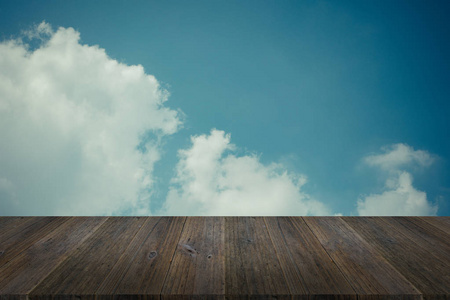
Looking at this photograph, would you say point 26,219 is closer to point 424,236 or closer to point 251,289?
point 251,289

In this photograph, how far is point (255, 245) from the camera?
3.91 ft

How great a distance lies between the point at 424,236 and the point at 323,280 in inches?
24.9

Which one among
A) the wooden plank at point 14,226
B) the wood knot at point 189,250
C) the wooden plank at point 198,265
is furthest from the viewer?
the wooden plank at point 14,226

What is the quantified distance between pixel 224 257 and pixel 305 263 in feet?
0.93

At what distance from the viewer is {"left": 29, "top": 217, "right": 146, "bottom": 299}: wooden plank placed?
92 centimetres

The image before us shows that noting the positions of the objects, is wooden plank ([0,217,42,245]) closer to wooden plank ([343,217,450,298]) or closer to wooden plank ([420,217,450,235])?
wooden plank ([343,217,450,298])

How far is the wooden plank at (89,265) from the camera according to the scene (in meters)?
0.92

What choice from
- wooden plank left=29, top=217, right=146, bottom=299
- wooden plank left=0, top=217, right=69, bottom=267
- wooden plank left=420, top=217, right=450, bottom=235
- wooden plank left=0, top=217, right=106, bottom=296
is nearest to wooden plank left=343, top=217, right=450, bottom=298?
wooden plank left=420, top=217, right=450, bottom=235

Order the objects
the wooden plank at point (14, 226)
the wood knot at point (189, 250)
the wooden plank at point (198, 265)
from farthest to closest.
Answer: the wooden plank at point (14, 226)
the wood knot at point (189, 250)
the wooden plank at point (198, 265)

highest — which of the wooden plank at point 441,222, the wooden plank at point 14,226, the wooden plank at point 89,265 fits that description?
the wooden plank at point 441,222

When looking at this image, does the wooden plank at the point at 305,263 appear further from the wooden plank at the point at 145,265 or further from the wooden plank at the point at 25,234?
the wooden plank at the point at 25,234

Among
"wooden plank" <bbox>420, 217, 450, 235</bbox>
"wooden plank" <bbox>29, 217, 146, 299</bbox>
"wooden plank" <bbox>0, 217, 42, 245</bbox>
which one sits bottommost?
"wooden plank" <bbox>29, 217, 146, 299</bbox>

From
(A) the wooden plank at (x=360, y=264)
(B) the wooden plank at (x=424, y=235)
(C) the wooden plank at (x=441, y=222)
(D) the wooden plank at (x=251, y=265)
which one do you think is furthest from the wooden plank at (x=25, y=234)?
(C) the wooden plank at (x=441, y=222)

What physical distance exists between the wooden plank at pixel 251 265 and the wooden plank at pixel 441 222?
31.6 inches
